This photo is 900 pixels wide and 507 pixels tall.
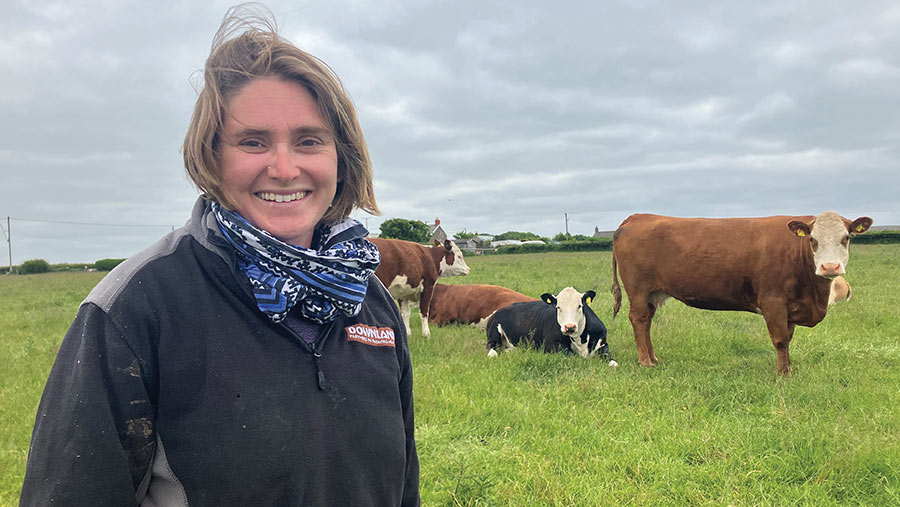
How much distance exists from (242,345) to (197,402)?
17cm

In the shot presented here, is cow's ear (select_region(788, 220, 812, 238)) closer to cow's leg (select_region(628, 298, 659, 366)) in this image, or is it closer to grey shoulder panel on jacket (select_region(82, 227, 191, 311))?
cow's leg (select_region(628, 298, 659, 366))

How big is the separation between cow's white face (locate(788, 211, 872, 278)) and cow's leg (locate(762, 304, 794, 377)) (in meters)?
0.73

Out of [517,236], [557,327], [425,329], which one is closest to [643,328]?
[557,327]

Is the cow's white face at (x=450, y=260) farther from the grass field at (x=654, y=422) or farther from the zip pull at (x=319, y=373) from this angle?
the zip pull at (x=319, y=373)

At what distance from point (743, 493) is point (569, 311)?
13.5ft

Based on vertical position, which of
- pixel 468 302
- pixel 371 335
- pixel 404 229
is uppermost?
pixel 404 229

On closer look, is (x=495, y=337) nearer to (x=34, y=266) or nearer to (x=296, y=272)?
(x=296, y=272)

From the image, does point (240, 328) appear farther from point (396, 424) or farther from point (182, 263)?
point (396, 424)

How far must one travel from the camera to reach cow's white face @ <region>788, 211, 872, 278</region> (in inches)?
246

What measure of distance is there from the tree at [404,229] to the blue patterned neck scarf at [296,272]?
58166 millimetres

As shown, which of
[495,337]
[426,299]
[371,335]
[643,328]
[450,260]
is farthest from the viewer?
[450,260]

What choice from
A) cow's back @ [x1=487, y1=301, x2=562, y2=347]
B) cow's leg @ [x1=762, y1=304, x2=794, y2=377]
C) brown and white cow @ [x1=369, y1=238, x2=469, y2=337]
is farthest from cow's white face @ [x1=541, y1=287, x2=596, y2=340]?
brown and white cow @ [x1=369, y1=238, x2=469, y2=337]

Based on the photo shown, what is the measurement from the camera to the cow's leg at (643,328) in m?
7.50

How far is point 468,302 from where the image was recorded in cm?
1121
